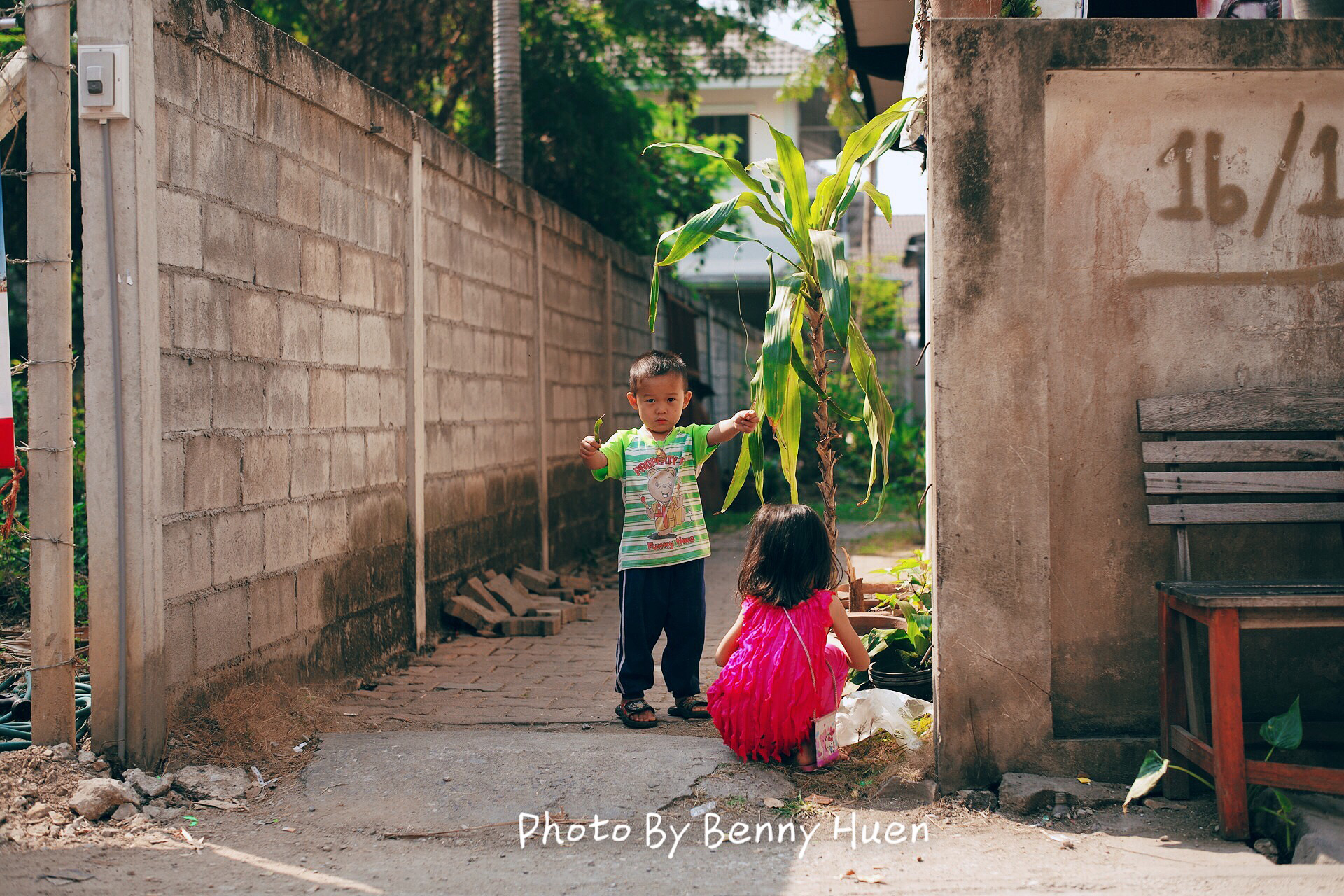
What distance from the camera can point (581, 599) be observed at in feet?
22.9

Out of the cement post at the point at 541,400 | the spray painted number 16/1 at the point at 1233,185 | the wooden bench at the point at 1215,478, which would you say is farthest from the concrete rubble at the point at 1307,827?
the cement post at the point at 541,400

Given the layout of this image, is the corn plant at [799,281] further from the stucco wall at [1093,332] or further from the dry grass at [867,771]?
the dry grass at [867,771]

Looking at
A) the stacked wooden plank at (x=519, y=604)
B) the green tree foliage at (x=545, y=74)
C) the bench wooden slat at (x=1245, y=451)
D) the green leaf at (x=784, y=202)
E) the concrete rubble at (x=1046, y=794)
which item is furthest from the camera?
the green tree foliage at (x=545, y=74)

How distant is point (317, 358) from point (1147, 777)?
3.43 m

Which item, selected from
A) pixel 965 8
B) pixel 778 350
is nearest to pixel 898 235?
pixel 965 8

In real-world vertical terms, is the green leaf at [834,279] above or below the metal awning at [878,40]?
below

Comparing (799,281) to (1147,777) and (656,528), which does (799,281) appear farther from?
(1147,777)

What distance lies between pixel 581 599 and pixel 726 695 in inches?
137

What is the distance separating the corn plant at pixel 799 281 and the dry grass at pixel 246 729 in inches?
67.2

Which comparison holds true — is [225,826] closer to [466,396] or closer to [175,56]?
[175,56]

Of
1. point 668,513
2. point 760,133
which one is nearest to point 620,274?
point 668,513

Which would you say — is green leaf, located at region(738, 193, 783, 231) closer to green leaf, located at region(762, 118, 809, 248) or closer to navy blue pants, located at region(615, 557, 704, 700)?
green leaf, located at region(762, 118, 809, 248)

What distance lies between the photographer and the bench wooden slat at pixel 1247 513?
10.7ft

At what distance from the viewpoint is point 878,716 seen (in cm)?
370
